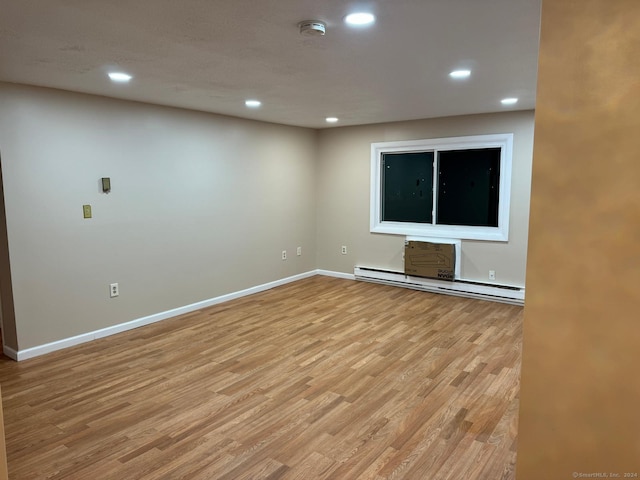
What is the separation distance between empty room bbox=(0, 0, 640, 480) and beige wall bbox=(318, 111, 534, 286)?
3 cm

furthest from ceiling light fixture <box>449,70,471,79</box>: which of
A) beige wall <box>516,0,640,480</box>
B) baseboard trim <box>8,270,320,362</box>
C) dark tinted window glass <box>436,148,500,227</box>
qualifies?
baseboard trim <box>8,270,320,362</box>

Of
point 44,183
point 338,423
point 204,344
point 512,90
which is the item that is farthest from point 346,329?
point 44,183

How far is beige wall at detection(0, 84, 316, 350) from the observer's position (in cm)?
357

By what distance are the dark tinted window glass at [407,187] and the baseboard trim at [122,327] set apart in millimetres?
1998

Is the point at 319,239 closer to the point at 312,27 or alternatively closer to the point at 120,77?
the point at 120,77

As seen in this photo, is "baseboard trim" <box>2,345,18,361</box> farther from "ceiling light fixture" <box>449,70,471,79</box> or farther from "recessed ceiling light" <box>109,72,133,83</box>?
"ceiling light fixture" <box>449,70,471,79</box>

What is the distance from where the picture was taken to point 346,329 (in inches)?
170

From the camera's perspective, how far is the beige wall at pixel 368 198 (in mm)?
5035

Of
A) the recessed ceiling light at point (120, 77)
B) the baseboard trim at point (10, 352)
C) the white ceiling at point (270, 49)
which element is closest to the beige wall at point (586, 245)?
→ the white ceiling at point (270, 49)

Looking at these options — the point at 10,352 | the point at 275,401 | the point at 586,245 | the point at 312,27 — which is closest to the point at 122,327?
the point at 10,352

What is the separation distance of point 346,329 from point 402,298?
4.56 feet

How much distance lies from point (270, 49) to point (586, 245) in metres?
1.97

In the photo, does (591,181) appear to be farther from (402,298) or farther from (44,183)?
(402,298)

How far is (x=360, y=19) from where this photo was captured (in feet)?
6.62
